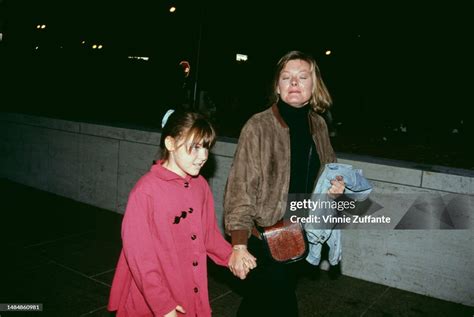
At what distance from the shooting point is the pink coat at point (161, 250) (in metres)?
2.08

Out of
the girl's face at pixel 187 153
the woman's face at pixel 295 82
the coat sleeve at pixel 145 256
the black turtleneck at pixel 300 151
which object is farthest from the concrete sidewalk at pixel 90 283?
the woman's face at pixel 295 82

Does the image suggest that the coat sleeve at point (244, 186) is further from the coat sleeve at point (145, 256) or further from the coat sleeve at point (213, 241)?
the coat sleeve at point (145, 256)

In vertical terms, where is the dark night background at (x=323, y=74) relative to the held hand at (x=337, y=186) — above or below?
above

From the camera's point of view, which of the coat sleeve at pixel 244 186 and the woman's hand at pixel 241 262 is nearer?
the woman's hand at pixel 241 262

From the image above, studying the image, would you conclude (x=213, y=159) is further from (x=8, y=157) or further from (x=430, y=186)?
(x=8, y=157)

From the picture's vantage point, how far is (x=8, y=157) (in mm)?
8055

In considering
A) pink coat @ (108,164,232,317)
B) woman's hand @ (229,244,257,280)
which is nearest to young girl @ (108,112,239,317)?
pink coat @ (108,164,232,317)

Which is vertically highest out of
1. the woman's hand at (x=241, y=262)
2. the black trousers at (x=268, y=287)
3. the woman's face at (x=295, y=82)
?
the woman's face at (x=295, y=82)

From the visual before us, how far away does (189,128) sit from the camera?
7.56 ft

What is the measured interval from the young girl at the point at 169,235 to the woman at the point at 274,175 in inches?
10.9

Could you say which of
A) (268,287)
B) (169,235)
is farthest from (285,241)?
(169,235)

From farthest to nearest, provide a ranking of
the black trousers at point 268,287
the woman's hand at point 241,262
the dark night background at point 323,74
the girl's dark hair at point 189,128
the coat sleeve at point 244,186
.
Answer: the dark night background at point 323,74 → the black trousers at point 268,287 → the coat sleeve at point 244,186 → the woman's hand at point 241,262 → the girl's dark hair at point 189,128

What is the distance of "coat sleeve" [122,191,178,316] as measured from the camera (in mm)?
2031

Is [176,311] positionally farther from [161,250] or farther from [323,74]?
[323,74]
